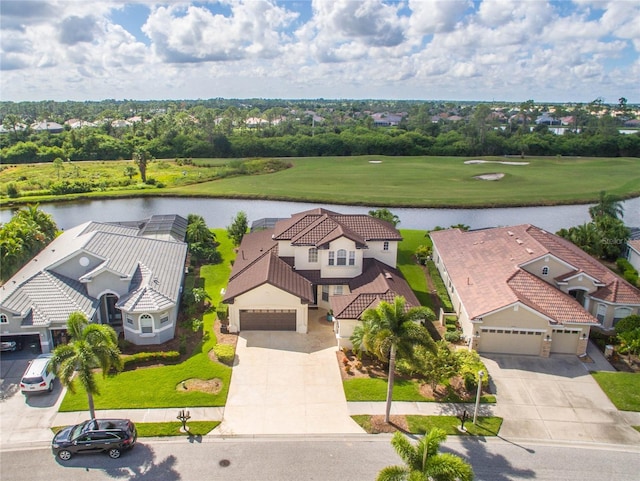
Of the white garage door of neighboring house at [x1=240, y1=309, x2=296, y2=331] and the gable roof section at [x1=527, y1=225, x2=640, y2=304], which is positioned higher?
the gable roof section at [x1=527, y1=225, x2=640, y2=304]

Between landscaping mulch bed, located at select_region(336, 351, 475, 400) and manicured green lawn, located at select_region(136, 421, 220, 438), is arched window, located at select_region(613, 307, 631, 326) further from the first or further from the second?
manicured green lawn, located at select_region(136, 421, 220, 438)

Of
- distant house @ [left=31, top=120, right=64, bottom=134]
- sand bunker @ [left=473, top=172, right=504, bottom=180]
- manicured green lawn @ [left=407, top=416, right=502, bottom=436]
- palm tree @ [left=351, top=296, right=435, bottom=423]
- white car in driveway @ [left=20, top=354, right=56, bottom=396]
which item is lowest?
manicured green lawn @ [left=407, top=416, right=502, bottom=436]

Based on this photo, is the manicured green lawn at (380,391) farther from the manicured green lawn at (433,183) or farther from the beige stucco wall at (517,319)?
the manicured green lawn at (433,183)

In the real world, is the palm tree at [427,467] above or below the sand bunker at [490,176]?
above

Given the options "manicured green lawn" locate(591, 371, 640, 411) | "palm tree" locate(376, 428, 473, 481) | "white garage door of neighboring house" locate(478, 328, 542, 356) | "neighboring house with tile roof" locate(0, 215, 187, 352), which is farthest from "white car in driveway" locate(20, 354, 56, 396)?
"manicured green lawn" locate(591, 371, 640, 411)

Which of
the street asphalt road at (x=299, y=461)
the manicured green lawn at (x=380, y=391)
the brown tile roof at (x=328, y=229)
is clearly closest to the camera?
the street asphalt road at (x=299, y=461)

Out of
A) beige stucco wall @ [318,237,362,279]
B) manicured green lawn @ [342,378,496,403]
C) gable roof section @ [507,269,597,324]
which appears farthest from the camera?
beige stucco wall @ [318,237,362,279]

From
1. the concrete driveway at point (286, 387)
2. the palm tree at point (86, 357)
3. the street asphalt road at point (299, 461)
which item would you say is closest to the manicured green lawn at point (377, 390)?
the concrete driveway at point (286, 387)

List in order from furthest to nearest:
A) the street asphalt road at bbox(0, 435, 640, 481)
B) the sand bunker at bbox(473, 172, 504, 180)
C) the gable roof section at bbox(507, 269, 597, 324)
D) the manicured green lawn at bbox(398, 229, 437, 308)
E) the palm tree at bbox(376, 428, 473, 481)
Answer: the sand bunker at bbox(473, 172, 504, 180), the manicured green lawn at bbox(398, 229, 437, 308), the gable roof section at bbox(507, 269, 597, 324), the street asphalt road at bbox(0, 435, 640, 481), the palm tree at bbox(376, 428, 473, 481)
